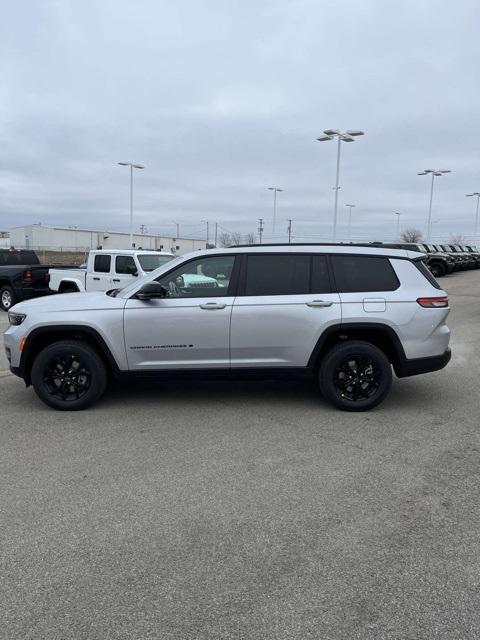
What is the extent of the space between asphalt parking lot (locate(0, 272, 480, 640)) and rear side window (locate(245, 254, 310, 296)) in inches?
51.5

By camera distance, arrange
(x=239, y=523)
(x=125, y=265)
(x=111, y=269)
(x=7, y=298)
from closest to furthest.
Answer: (x=239, y=523) < (x=125, y=265) < (x=111, y=269) < (x=7, y=298)

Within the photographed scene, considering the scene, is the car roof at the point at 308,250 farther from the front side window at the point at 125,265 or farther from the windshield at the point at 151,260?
the front side window at the point at 125,265

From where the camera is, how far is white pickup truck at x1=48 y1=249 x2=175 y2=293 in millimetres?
12602

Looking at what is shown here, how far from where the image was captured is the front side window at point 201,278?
560 centimetres

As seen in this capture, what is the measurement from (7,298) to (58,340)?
1010 cm

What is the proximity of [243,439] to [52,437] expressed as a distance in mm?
1773

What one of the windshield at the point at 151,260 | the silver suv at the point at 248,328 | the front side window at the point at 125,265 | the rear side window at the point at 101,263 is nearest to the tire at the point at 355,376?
the silver suv at the point at 248,328

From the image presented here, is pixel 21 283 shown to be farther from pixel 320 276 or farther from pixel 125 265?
pixel 320 276

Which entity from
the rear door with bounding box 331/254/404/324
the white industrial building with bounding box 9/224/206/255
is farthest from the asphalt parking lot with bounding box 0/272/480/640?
the white industrial building with bounding box 9/224/206/255

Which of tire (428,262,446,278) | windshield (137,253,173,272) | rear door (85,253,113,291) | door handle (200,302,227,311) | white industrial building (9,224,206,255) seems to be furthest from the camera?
white industrial building (9,224,206,255)

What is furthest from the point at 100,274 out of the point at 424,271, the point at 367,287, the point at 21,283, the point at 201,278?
the point at 424,271

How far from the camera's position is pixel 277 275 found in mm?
5648

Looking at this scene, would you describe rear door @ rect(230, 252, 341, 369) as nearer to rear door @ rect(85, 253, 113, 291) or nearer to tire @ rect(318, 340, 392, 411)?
tire @ rect(318, 340, 392, 411)

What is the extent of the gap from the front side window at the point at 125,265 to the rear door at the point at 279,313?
24.4ft
